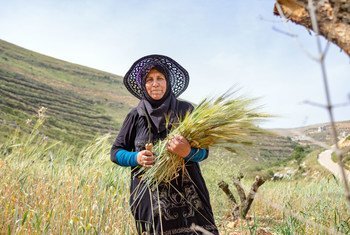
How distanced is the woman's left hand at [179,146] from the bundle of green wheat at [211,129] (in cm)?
5

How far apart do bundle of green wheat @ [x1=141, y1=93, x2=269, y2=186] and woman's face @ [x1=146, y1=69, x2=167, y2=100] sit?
0.39m

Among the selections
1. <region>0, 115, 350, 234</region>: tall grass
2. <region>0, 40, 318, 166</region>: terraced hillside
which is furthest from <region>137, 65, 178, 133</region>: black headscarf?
<region>0, 40, 318, 166</region>: terraced hillside

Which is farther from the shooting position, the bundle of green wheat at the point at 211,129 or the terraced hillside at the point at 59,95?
the terraced hillside at the point at 59,95

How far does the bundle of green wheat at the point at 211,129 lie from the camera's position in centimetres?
227

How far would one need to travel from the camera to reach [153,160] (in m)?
2.49

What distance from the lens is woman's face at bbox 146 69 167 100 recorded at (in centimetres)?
283

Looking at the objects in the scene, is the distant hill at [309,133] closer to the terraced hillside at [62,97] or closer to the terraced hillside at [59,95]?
the terraced hillside at [62,97]

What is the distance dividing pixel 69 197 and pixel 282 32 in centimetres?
258

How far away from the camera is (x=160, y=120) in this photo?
2.73 metres

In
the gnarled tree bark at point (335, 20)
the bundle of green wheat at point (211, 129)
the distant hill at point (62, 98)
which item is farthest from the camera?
the distant hill at point (62, 98)

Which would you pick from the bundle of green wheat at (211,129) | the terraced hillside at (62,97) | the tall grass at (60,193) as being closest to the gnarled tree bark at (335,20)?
the bundle of green wheat at (211,129)

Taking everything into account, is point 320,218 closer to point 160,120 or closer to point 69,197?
point 160,120

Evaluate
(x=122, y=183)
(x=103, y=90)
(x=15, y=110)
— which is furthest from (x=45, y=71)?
(x=122, y=183)

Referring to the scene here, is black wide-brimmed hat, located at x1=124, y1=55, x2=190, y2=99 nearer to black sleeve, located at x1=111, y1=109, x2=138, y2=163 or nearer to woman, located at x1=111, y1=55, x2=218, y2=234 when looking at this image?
woman, located at x1=111, y1=55, x2=218, y2=234
